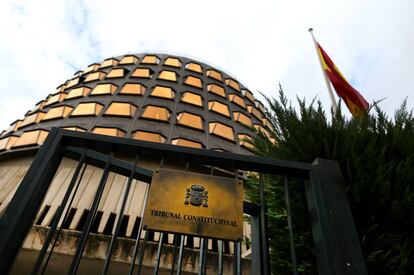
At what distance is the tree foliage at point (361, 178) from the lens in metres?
2.69

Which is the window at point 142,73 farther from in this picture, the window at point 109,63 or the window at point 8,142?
the window at point 8,142

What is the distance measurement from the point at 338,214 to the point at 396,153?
1.83 m

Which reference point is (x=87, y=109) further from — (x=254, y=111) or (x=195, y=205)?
(x=195, y=205)

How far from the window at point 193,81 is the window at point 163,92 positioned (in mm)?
2425

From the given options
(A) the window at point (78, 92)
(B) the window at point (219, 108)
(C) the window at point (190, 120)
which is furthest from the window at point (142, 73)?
(C) the window at point (190, 120)

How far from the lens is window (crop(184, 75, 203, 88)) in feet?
75.3

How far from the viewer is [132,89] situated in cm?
2036

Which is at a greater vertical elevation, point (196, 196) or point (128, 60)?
point (128, 60)

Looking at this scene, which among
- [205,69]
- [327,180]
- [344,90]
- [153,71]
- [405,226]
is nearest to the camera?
[327,180]

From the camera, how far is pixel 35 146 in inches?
580

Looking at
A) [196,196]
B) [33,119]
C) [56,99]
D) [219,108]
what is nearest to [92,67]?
[56,99]

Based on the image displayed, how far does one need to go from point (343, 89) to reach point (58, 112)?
16.9 m

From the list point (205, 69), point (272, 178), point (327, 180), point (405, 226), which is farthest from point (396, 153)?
point (205, 69)

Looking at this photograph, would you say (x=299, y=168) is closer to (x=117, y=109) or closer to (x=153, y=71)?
(x=117, y=109)
